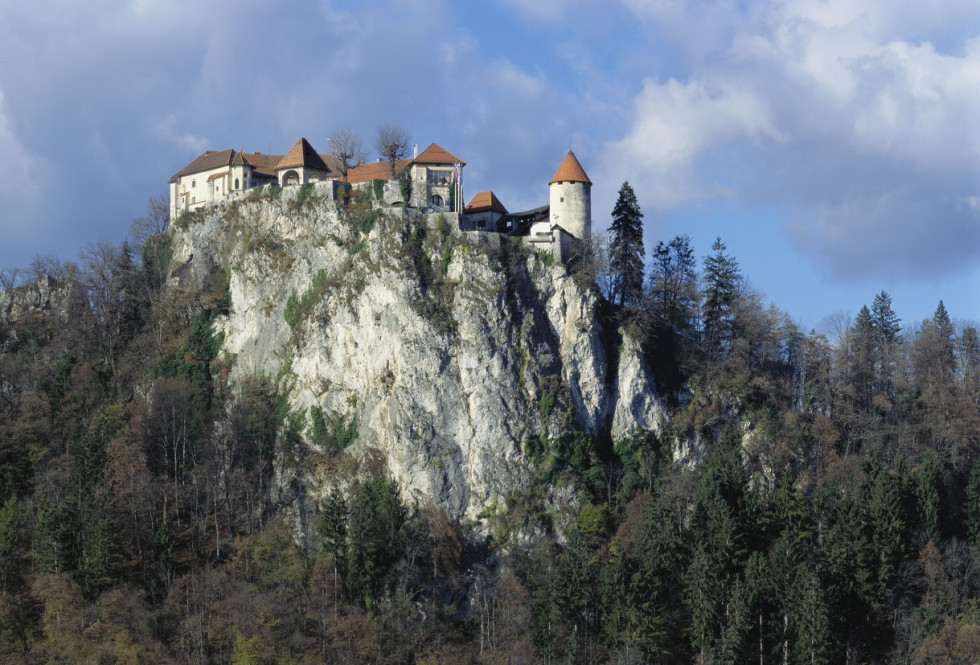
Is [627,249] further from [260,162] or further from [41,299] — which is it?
[41,299]

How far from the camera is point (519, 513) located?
7781 cm

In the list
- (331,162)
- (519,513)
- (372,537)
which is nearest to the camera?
(372,537)

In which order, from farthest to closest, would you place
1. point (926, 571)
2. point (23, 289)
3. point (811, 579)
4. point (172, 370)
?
point (23, 289) < point (172, 370) < point (926, 571) < point (811, 579)

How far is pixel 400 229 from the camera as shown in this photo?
269ft

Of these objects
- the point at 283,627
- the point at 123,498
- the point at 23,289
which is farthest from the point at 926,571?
the point at 23,289

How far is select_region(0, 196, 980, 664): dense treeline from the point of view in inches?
2776

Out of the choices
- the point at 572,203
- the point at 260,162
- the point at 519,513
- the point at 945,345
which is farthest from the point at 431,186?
the point at 945,345

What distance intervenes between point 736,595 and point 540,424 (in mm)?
16276

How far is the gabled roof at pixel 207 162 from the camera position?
3728 inches

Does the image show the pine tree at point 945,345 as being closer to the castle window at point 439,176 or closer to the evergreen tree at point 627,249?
the evergreen tree at point 627,249

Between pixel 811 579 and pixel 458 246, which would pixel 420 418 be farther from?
pixel 811 579

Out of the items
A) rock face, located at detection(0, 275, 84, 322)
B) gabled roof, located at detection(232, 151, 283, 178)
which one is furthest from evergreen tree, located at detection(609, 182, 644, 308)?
rock face, located at detection(0, 275, 84, 322)

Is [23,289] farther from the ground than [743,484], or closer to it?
farther from the ground

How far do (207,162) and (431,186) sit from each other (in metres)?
19.3
